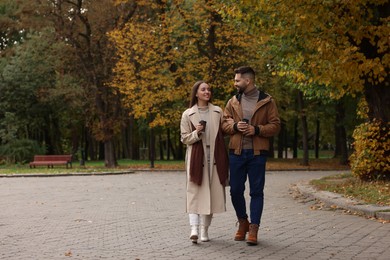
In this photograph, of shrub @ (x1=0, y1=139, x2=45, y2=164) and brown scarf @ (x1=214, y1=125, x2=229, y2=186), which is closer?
brown scarf @ (x1=214, y1=125, x2=229, y2=186)

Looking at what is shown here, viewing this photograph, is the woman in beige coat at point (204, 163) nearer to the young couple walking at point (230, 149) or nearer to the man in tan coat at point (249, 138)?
the young couple walking at point (230, 149)

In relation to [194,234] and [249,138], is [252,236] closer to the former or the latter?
[194,234]

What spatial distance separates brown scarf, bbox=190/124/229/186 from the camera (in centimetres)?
792

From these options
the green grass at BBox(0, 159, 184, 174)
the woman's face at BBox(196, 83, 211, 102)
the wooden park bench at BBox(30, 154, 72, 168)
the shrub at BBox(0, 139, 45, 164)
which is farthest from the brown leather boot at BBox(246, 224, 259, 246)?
the shrub at BBox(0, 139, 45, 164)

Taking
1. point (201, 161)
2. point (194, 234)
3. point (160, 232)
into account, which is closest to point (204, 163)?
point (201, 161)

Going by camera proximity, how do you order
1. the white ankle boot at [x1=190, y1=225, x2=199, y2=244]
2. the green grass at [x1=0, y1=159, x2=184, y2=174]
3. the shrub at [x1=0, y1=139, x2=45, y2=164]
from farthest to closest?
the shrub at [x1=0, y1=139, x2=45, y2=164] < the green grass at [x1=0, y1=159, x2=184, y2=174] < the white ankle boot at [x1=190, y1=225, x2=199, y2=244]

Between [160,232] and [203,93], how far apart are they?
229 cm

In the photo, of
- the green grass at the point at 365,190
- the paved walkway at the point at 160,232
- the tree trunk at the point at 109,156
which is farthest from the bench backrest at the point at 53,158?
the green grass at the point at 365,190

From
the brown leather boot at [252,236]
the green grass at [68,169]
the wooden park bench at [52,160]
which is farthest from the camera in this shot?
the wooden park bench at [52,160]

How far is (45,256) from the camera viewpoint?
7.21 metres

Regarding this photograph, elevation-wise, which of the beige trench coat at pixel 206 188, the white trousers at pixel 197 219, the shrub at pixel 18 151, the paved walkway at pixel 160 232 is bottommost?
the paved walkway at pixel 160 232

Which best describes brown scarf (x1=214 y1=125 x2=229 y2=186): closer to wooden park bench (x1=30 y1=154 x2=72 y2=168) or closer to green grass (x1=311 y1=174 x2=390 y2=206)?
green grass (x1=311 y1=174 x2=390 y2=206)

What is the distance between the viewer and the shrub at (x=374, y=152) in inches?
627

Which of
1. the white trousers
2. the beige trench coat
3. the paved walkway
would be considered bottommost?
the paved walkway
